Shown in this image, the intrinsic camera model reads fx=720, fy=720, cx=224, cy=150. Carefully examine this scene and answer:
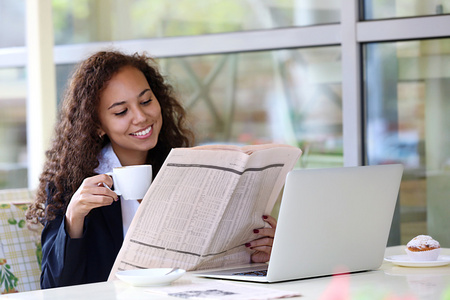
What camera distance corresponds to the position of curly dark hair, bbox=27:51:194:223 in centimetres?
194

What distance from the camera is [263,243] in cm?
174

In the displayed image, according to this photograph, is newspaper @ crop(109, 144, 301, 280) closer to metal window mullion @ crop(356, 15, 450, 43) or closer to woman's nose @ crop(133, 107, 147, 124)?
woman's nose @ crop(133, 107, 147, 124)

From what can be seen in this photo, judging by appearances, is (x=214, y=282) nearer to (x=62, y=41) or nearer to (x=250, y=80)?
(x=250, y=80)

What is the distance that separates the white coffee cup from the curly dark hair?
37 cm

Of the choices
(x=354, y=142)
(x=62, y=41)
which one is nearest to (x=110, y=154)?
(x=354, y=142)

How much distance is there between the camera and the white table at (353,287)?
1.25 meters

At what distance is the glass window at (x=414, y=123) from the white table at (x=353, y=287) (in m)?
1.33

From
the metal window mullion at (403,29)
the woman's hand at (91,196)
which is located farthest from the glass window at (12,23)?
the woman's hand at (91,196)

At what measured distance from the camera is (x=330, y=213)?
4.56ft

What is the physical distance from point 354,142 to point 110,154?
1.18 metres

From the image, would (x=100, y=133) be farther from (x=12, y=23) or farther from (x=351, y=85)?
(x=12, y=23)

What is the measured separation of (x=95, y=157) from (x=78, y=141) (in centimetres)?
6

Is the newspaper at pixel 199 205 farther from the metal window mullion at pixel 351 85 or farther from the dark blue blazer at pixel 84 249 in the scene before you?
the metal window mullion at pixel 351 85

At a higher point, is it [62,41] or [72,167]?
[62,41]
